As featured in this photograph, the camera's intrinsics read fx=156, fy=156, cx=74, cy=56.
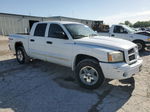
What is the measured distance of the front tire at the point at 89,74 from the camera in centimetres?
424

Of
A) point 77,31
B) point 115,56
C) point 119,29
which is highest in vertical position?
point 119,29

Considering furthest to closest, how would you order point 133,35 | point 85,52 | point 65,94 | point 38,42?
1. point 133,35
2. point 38,42
3. point 85,52
4. point 65,94

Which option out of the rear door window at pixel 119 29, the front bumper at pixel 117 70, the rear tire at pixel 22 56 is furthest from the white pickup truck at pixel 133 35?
the front bumper at pixel 117 70

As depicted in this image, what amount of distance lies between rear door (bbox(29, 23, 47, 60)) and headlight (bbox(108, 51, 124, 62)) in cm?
285

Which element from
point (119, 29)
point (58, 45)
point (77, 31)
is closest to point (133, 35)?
point (119, 29)

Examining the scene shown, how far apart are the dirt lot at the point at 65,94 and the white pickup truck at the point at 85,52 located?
1.59ft

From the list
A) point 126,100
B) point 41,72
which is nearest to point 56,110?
point 126,100

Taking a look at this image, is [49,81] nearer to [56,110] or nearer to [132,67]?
[56,110]

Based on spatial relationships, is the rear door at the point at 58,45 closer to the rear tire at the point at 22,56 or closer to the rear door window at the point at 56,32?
the rear door window at the point at 56,32

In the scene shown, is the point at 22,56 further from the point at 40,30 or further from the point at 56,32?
the point at 56,32

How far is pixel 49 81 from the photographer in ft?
17.1

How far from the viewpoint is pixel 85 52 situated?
4398 millimetres

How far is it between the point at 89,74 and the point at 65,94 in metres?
0.87

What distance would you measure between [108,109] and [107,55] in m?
1.29
